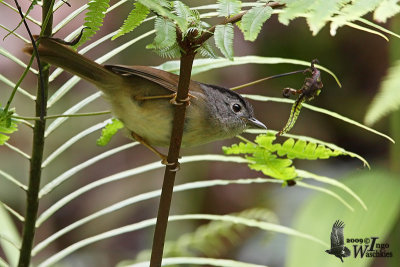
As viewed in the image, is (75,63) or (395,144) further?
(395,144)

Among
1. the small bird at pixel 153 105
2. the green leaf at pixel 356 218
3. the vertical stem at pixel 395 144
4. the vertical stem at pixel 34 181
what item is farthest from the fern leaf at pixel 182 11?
the vertical stem at pixel 395 144

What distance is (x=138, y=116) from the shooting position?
2.40 m

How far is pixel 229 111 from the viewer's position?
2621mm

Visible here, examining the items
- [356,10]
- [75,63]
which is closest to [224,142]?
[75,63]

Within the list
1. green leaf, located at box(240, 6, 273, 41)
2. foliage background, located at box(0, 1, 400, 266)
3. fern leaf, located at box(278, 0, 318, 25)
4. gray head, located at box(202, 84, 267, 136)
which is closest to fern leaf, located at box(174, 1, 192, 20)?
green leaf, located at box(240, 6, 273, 41)

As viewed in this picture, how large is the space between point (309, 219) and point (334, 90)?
7.89 feet

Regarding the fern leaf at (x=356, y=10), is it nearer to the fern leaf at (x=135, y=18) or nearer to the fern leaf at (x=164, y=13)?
the fern leaf at (x=164, y=13)

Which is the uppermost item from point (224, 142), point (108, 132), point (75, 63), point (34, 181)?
point (224, 142)

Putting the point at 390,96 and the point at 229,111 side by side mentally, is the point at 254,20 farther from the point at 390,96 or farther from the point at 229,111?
the point at 229,111

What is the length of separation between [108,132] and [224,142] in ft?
11.5

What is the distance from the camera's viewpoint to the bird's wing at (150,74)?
2238 millimetres

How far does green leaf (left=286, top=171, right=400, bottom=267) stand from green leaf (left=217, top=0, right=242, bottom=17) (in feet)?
4.25

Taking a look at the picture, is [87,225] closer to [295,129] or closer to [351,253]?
[295,129]

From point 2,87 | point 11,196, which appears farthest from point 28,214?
point 2,87
